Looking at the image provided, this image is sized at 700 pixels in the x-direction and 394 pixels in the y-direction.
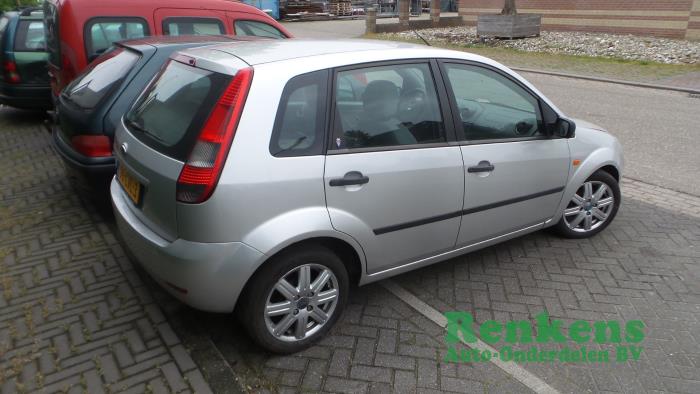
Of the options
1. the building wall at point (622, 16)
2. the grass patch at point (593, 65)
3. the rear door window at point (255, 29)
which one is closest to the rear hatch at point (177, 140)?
the rear door window at point (255, 29)

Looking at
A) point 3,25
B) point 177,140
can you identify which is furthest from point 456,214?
point 3,25

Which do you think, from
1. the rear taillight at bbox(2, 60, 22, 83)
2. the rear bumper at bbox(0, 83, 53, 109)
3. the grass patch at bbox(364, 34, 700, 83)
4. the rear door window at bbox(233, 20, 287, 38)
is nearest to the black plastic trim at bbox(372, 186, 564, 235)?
the rear door window at bbox(233, 20, 287, 38)

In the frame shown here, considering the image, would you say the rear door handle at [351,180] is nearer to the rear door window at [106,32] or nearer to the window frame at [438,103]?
the window frame at [438,103]

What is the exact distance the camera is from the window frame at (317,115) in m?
2.70

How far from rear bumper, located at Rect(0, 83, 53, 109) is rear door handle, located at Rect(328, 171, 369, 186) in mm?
6787

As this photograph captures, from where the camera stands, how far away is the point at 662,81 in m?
12.7

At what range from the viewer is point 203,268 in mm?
2619

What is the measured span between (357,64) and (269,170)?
2.84 ft

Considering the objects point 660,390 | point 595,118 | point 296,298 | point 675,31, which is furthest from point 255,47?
point 675,31

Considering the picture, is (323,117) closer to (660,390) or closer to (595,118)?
(660,390)

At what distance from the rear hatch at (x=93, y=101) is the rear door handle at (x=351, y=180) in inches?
85.6

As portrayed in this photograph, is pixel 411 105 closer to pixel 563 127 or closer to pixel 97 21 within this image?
pixel 563 127

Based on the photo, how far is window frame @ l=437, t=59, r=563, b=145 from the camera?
3.37 m

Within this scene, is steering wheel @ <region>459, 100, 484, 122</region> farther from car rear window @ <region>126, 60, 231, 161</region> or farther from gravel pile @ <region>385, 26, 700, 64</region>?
gravel pile @ <region>385, 26, 700, 64</region>
